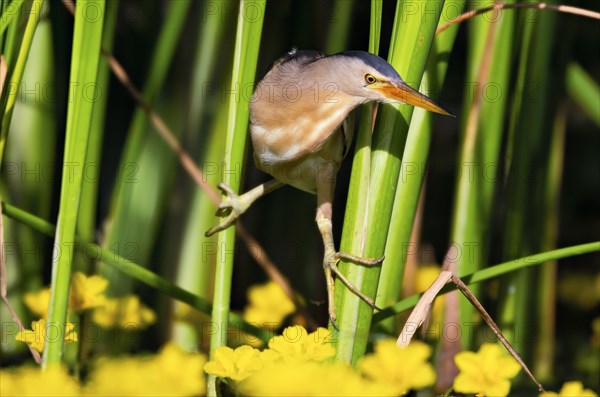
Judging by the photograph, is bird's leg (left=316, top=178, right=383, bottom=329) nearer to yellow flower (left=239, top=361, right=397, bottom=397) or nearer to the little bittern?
the little bittern

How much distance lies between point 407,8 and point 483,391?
44 centimetres

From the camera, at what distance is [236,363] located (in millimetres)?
913

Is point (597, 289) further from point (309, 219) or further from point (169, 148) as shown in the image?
point (169, 148)

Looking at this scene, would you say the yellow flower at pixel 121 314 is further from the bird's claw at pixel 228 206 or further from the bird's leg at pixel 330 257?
the bird's leg at pixel 330 257

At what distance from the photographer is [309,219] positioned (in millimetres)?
1919

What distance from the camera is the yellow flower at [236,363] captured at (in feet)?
2.95

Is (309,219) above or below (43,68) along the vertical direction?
below

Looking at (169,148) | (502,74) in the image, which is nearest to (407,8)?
(502,74)

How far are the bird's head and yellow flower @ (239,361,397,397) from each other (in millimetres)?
403

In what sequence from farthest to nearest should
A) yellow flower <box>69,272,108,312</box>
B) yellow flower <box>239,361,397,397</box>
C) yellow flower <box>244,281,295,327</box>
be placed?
yellow flower <box>244,281,295,327</box> < yellow flower <box>69,272,108,312</box> < yellow flower <box>239,361,397,397</box>

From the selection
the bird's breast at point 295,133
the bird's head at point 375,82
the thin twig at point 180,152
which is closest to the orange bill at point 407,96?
the bird's head at point 375,82

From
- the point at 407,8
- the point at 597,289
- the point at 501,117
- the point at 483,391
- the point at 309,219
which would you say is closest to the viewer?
the point at 483,391

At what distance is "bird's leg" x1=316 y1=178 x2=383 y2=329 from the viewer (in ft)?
3.41

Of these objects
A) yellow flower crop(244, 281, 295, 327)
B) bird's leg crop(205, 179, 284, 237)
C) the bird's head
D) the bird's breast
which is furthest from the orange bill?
yellow flower crop(244, 281, 295, 327)
